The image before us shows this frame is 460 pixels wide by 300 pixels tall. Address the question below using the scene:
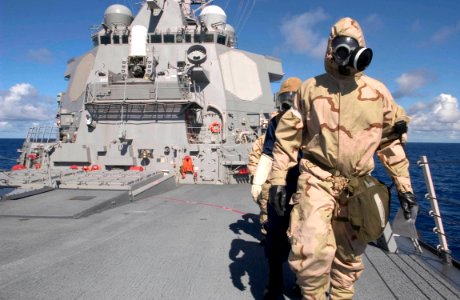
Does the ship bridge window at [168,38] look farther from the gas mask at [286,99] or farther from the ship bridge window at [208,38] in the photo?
the gas mask at [286,99]

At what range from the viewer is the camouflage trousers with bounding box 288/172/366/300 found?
1932 millimetres

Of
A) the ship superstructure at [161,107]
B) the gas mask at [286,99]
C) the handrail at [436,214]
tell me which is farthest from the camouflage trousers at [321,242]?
the ship superstructure at [161,107]

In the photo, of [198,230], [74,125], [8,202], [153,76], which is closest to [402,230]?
[198,230]

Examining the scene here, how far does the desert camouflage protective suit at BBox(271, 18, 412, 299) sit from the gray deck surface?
78 cm

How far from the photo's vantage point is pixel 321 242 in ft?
6.31

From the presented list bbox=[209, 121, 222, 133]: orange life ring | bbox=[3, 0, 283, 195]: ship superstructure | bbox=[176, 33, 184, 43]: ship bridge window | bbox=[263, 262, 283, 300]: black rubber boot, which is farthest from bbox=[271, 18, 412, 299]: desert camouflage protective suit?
bbox=[176, 33, 184, 43]: ship bridge window

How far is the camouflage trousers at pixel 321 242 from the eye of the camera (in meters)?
1.93

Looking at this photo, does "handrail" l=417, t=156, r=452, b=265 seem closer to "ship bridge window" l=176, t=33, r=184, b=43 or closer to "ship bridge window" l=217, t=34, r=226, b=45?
"ship bridge window" l=176, t=33, r=184, b=43

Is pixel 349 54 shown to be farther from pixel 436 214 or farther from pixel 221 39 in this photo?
pixel 221 39

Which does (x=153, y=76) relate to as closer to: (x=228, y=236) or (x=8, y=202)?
(x=8, y=202)

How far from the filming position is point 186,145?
37.7 feet

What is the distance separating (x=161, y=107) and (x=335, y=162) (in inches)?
399

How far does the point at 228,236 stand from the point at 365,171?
265 centimetres

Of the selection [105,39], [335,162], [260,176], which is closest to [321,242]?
[335,162]
